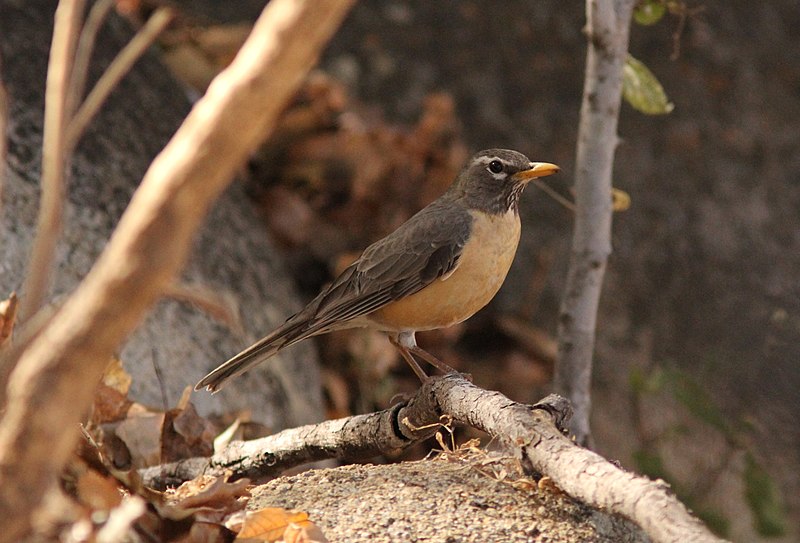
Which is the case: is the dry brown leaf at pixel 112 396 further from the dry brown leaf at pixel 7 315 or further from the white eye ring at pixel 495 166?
the white eye ring at pixel 495 166

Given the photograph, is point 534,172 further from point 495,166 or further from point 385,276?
point 385,276

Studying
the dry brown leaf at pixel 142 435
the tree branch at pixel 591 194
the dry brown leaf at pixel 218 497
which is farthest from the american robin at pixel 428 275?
the dry brown leaf at pixel 218 497

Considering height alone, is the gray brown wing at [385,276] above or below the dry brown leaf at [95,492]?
above

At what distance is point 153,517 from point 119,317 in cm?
92

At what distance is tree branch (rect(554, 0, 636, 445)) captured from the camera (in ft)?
13.7

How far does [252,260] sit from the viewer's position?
5.51 metres

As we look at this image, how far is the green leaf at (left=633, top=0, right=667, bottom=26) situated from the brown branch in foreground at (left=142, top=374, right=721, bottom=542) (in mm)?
1991

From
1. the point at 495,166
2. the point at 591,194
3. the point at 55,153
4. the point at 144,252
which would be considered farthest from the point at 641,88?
the point at 144,252

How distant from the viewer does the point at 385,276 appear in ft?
14.4

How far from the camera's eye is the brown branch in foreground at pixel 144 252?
150 centimetres

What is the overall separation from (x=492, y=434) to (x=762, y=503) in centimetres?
378

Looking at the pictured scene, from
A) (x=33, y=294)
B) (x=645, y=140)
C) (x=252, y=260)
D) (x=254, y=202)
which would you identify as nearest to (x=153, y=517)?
(x=33, y=294)

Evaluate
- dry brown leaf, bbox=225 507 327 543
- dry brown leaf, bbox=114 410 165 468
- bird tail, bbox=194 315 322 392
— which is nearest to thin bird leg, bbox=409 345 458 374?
bird tail, bbox=194 315 322 392

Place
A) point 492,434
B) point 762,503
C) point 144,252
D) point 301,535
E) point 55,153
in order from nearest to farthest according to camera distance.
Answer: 1. point 144,252
2. point 55,153
3. point 301,535
4. point 492,434
5. point 762,503
